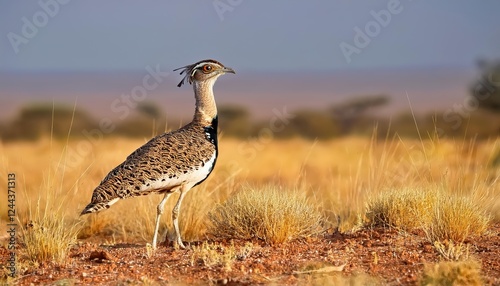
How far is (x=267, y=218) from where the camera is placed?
8.07m

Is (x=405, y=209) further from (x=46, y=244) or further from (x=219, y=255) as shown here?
(x=46, y=244)

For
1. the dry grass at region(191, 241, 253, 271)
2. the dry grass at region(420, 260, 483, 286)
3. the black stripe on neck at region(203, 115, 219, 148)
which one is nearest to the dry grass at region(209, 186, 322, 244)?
the dry grass at region(191, 241, 253, 271)

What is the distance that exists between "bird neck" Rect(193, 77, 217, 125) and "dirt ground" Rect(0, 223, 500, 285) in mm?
1562

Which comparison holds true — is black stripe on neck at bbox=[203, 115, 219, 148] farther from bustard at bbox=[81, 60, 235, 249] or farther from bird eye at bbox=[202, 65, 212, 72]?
bird eye at bbox=[202, 65, 212, 72]

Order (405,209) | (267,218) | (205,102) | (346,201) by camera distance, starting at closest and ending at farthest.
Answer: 1. (267,218)
2. (405,209)
3. (205,102)
4. (346,201)

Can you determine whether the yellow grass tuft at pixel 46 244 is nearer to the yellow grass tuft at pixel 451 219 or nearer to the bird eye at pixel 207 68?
the bird eye at pixel 207 68

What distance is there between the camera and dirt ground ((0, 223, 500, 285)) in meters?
6.82

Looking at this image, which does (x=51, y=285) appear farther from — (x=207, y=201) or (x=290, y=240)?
(x=207, y=201)

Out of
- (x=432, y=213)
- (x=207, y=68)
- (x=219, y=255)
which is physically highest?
(x=207, y=68)

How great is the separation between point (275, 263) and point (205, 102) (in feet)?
8.44

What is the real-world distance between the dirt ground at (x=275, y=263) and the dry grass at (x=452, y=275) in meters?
0.19

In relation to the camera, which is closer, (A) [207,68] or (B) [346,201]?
(A) [207,68]

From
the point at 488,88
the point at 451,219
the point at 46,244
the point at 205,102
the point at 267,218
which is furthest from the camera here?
the point at 488,88

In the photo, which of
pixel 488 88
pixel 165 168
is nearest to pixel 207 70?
pixel 165 168
